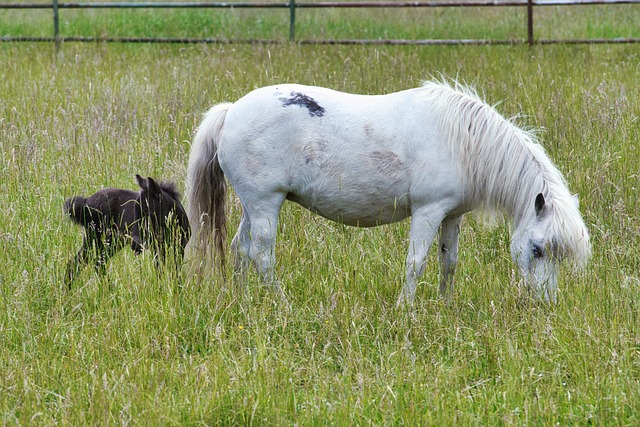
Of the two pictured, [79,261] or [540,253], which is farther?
[79,261]

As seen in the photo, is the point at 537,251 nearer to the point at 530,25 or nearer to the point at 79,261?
the point at 79,261

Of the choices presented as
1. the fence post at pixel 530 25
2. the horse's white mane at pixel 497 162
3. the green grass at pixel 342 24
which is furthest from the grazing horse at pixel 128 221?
the fence post at pixel 530 25

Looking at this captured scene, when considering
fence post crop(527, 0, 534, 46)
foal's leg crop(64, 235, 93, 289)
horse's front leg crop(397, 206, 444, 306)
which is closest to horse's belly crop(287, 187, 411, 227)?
horse's front leg crop(397, 206, 444, 306)

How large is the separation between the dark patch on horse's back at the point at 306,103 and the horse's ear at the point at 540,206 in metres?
1.28

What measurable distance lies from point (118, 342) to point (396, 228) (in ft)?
7.37

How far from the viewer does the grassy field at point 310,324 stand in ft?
11.4

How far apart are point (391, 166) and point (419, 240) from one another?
438mm

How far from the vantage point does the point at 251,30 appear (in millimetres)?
13664

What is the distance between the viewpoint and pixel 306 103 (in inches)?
187

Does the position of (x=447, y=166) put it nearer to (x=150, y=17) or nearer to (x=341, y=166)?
(x=341, y=166)

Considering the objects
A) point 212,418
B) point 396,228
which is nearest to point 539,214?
point 396,228

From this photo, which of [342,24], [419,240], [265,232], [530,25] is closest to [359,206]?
[419,240]

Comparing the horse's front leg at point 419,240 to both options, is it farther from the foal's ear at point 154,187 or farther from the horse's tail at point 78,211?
the horse's tail at point 78,211

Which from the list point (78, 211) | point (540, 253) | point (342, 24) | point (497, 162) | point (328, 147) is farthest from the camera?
point (342, 24)
